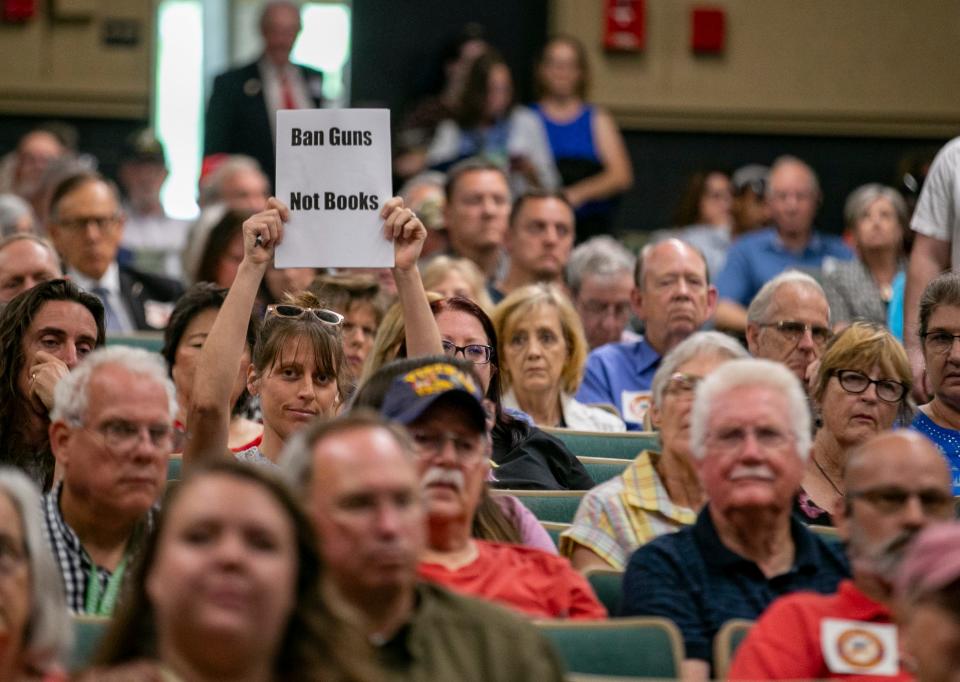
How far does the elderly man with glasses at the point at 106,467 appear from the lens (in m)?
3.78

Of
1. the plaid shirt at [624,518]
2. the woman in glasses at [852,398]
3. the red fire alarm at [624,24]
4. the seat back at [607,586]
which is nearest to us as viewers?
the seat back at [607,586]

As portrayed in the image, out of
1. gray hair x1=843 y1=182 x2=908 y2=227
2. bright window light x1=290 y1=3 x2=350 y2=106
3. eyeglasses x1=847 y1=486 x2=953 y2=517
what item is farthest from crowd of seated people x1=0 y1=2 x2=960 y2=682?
bright window light x1=290 y1=3 x2=350 y2=106

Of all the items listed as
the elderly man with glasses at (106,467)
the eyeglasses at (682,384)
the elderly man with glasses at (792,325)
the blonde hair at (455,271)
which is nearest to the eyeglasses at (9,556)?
the elderly man with glasses at (106,467)

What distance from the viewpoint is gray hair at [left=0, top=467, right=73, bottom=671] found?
2.98 m

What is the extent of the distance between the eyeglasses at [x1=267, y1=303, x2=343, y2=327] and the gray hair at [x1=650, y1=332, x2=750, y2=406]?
0.89 metres

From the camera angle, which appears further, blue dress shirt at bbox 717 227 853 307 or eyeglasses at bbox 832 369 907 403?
blue dress shirt at bbox 717 227 853 307

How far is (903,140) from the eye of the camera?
11195 mm

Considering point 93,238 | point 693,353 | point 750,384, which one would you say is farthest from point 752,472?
point 93,238

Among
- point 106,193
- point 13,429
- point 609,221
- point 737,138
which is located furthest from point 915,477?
point 737,138

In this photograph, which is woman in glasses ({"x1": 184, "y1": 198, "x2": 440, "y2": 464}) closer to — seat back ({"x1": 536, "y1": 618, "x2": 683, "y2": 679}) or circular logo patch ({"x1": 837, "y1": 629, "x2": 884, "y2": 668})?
seat back ({"x1": 536, "y1": 618, "x2": 683, "y2": 679})

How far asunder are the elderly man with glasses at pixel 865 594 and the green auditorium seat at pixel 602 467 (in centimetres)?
162

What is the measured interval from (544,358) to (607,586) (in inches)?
84.8

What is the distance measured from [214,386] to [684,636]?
1.32 meters

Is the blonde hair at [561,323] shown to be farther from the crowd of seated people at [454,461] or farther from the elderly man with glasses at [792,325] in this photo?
the elderly man with glasses at [792,325]
